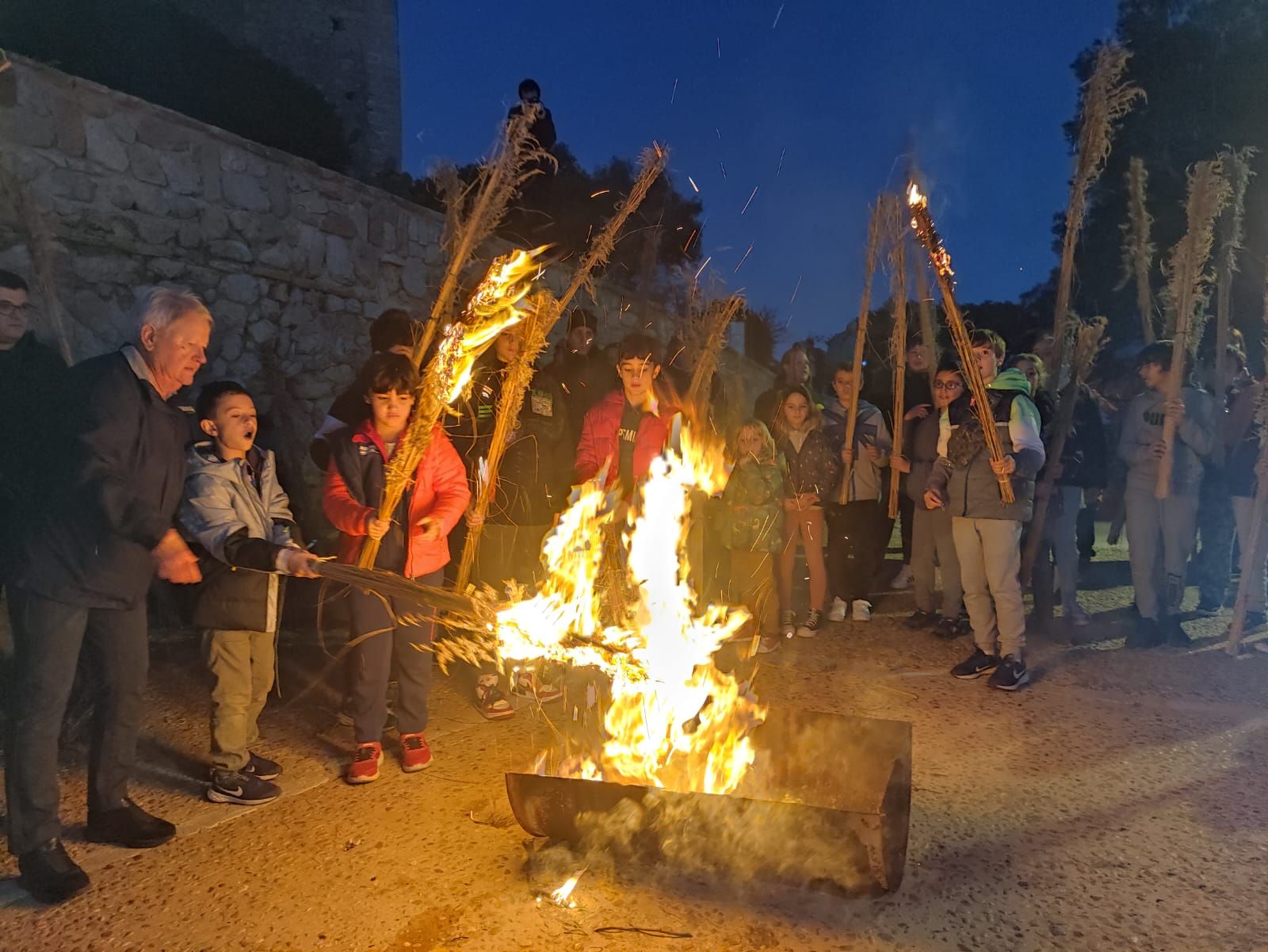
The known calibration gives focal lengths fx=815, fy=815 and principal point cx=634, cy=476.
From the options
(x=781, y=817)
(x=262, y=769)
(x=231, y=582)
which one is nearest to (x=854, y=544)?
(x=781, y=817)

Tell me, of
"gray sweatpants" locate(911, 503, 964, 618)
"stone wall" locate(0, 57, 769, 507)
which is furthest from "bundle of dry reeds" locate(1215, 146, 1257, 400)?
"stone wall" locate(0, 57, 769, 507)

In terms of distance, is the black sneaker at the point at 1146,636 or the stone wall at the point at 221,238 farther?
the black sneaker at the point at 1146,636

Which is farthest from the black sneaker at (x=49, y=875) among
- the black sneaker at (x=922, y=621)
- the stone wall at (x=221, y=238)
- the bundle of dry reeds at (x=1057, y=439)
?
the bundle of dry reeds at (x=1057, y=439)

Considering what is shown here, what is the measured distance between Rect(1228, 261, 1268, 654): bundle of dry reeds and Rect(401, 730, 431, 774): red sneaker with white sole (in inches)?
222

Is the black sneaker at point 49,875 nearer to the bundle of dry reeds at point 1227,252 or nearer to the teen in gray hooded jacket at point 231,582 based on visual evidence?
the teen in gray hooded jacket at point 231,582

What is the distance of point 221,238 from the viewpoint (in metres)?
6.45

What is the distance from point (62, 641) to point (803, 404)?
5.14 m

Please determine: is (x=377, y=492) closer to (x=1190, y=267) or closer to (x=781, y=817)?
(x=781, y=817)

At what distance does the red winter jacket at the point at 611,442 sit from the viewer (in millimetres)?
5191


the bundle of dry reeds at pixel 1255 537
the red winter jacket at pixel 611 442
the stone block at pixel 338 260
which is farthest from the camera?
the stone block at pixel 338 260

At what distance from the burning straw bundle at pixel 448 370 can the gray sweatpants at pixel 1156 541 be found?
17.0 feet

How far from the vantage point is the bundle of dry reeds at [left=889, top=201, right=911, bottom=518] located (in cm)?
645

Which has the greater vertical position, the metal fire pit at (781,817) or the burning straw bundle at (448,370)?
the burning straw bundle at (448,370)

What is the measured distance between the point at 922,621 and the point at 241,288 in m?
Result: 6.15
